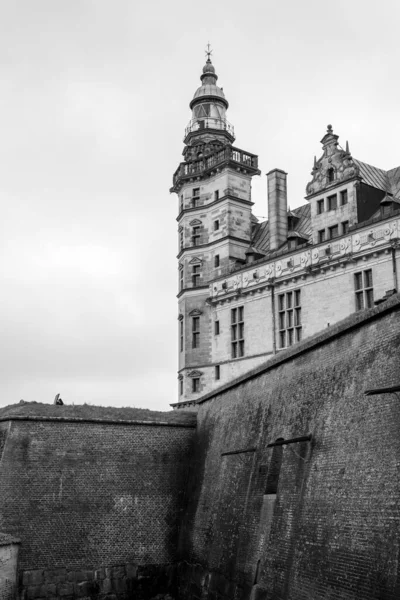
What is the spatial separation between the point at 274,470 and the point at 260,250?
77.7 ft

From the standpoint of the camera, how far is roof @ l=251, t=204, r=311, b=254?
37656 mm

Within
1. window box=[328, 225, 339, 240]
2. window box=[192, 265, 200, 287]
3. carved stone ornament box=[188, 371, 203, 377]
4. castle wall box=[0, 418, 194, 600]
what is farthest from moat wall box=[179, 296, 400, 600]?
window box=[192, 265, 200, 287]

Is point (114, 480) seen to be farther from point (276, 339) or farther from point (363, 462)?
point (276, 339)

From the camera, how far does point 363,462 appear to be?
40.7ft

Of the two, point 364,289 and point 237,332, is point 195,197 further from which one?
point 364,289

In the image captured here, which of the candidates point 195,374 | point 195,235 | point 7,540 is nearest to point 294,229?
point 195,235

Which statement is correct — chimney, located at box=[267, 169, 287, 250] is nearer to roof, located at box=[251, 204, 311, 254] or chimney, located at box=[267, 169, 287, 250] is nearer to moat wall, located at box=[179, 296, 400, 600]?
roof, located at box=[251, 204, 311, 254]

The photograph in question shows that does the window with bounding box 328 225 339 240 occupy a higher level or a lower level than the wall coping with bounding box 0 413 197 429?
higher

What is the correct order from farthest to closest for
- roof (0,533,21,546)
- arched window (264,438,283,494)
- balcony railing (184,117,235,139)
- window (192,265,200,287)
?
1. balcony railing (184,117,235,139)
2. window (192,265,200,287)
3. roof (0,533,21,546)
4. arched window (264,438,283,494)

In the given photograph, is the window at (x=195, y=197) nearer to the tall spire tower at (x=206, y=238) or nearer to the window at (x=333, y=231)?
the tall spire tower at (x=206, y=238)

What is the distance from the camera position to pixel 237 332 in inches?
1490

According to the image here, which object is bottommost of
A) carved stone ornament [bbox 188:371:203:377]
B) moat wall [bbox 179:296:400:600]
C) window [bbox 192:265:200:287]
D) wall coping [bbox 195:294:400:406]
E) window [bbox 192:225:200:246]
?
moat wall [bbox 179:296:400:600]

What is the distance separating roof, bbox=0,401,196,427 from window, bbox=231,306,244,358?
490 inches

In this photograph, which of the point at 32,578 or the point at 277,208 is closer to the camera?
the point at 32,578
